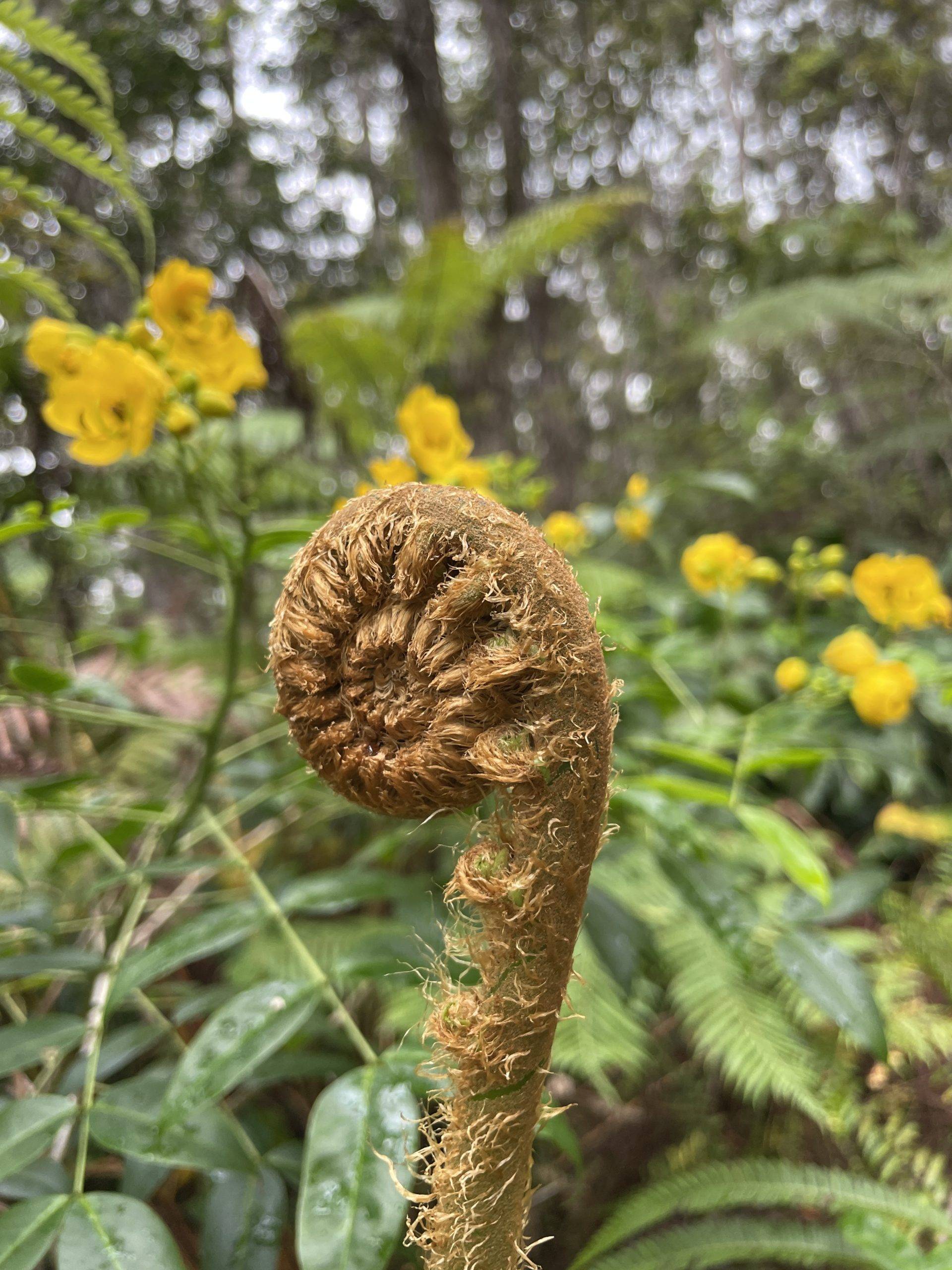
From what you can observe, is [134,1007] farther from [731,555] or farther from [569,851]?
[731,555]

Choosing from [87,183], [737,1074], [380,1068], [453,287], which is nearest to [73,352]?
[380,1068]

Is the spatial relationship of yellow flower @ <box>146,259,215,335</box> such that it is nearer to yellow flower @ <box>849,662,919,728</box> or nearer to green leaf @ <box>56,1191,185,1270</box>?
green leaf @ <box>56,1191,185,1270</box>

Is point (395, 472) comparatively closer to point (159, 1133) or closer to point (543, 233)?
point (159, 1133)

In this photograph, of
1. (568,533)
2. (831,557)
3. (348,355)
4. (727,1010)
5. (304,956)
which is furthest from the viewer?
(348,355)

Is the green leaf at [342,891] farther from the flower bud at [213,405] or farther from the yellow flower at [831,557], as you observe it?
the yellow flower at [831,557]

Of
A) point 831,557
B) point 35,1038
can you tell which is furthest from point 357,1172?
point 831,557

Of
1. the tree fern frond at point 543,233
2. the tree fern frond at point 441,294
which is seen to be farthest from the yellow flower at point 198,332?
the tree fern frond at point 543,233

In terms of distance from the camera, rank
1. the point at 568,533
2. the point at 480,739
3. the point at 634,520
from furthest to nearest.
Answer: the point at 634,520 → the point at 568,533 → the point at 480,739
